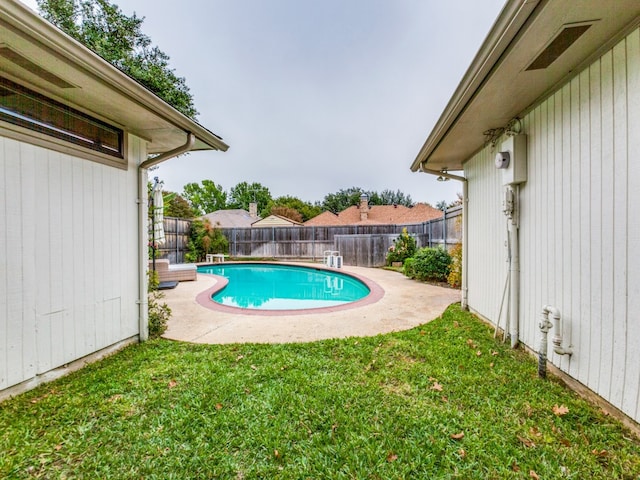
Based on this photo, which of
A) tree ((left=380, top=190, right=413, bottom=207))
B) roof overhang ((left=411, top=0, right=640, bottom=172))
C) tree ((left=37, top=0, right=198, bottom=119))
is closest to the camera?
roof overhang ((left=411, top=0, right=640, bottom=172))

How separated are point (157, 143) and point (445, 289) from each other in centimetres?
673

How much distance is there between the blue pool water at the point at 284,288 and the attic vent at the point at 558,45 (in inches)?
199

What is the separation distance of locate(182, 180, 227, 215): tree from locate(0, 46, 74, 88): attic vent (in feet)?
129

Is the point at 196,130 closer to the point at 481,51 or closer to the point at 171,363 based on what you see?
the point at 171,363

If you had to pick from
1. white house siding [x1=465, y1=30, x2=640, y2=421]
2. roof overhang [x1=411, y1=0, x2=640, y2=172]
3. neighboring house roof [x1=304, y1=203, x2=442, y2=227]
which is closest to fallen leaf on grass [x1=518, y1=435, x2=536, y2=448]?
white house siding [x1=465, y1=30, x2=640, y2=421]

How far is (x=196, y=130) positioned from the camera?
337 centimetres

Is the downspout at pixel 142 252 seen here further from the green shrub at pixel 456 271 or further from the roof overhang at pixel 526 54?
the green shrub at pixel 456 271

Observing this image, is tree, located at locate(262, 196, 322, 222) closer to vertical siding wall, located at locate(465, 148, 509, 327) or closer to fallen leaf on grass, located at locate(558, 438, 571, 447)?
vertical siding wall, located at locate(465, 148, 509, 327)

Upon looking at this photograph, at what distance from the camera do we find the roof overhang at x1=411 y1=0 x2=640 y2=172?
68.7 inches

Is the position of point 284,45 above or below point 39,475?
above

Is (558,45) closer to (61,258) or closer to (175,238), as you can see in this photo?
(61,258)

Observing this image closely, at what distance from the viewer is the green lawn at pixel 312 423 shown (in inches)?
63.8

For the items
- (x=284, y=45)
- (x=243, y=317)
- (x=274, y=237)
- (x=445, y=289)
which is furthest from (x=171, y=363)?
(x=274, y=237)

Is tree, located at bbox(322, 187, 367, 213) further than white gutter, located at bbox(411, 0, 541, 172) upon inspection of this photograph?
Yes
